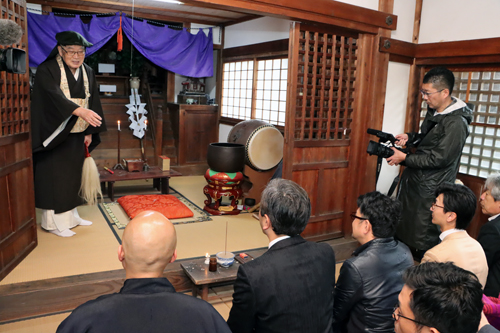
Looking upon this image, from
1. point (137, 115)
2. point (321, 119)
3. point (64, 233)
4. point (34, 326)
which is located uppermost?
point (321, 119)

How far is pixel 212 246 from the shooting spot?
155 inches

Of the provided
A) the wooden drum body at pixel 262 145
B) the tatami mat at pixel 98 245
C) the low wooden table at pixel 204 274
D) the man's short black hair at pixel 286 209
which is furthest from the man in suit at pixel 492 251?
the wooden drum body at pixel 262 145

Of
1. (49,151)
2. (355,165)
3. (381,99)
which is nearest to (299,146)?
(355,165)

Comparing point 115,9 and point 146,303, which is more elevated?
point 115,9

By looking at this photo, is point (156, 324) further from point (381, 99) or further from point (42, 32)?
point (42, 32)

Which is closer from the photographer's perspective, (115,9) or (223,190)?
(223,190)

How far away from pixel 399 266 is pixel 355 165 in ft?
8.21

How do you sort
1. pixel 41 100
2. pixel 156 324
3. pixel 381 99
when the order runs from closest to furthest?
pixel 156 324
pixel 41 100
pixel 381 99

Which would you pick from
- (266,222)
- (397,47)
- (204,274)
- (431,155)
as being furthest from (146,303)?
(397,47)

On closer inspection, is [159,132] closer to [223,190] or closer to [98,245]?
[223,190]

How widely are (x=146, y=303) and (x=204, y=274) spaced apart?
5.39 ft

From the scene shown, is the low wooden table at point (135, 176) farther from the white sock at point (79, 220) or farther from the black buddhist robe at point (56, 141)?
the black buddhist robe at point (56, 141)

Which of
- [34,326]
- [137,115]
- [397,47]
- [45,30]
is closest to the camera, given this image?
[34,326]

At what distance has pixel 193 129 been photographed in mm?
7328
